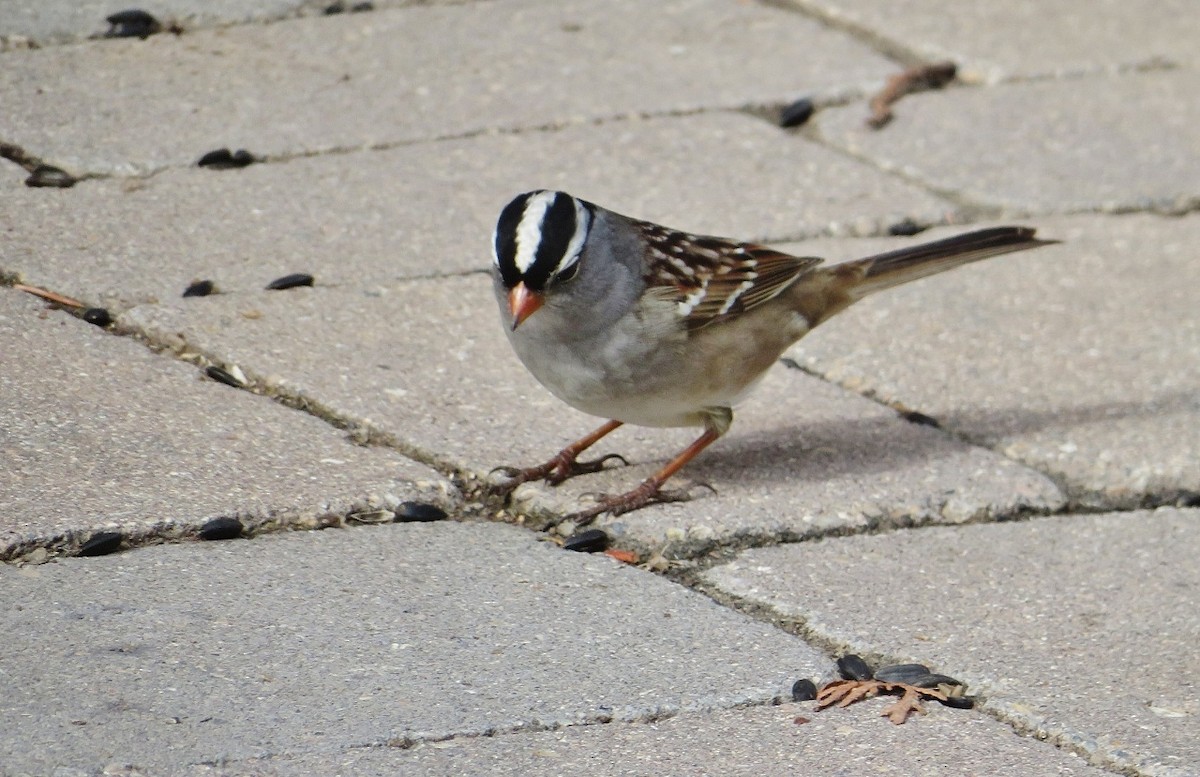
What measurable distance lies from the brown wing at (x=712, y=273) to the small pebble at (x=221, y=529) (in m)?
1.13

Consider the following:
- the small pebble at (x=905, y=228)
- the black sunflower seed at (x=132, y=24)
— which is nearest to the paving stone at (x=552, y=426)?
the small pebble at (x=905, y=228)

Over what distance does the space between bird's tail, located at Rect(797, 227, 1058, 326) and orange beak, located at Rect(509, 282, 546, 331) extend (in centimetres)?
84

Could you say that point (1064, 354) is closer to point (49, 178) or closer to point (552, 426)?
point (552, 426)

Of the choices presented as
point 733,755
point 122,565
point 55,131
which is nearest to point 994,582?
point 733,755

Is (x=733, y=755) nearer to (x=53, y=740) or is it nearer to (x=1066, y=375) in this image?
(x=53, y=740)

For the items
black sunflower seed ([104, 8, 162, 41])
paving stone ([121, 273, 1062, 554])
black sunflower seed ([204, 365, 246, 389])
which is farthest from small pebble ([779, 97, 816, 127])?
black sunflower seed ([204, 365, 246, 389])

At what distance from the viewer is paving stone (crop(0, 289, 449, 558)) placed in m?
3.38

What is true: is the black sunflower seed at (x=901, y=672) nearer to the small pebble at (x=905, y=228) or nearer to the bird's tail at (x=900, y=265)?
the bird's tail at (x=900, y=265)

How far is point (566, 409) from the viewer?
4375 millimetres

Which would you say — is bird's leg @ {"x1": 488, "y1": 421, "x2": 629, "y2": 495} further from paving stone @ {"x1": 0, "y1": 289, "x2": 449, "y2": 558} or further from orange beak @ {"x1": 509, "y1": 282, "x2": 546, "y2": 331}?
orange beak @ {"x1": 509, "y1": 282, "x2": 546, "y2": 331}

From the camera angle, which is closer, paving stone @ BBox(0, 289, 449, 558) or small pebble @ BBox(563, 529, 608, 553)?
paving stone @ BBox(0, 289, 449, 558)

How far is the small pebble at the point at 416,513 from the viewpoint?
11.9ft

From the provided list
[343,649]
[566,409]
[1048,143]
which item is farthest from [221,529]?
[1048,143]

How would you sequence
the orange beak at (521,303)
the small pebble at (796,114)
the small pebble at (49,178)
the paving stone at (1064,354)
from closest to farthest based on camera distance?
the orange beak at (521,303), the paving stone at (1064,354), the small pebble at (49,178), the small pebble at (796,114)
